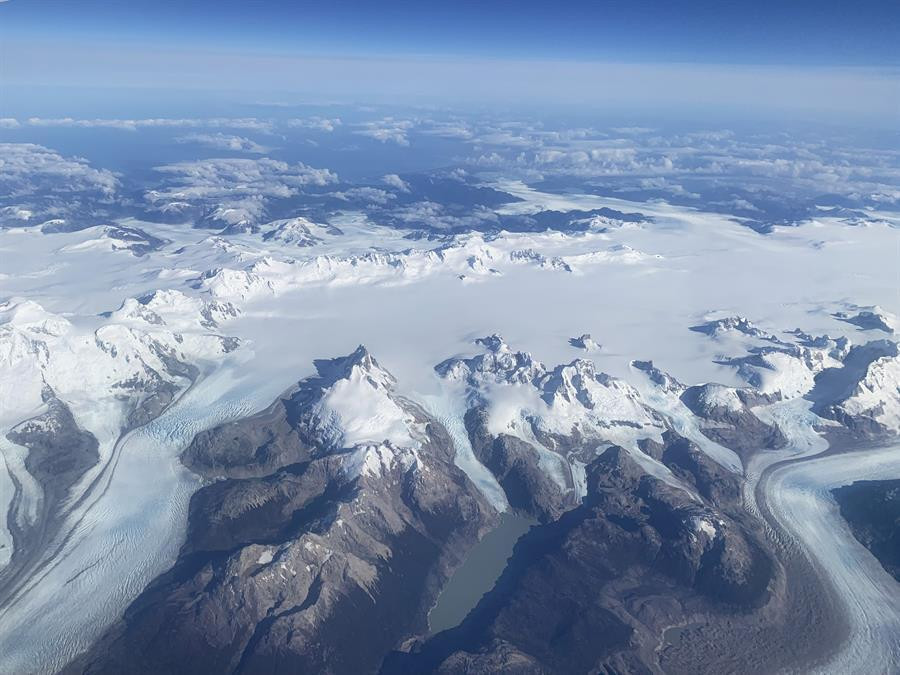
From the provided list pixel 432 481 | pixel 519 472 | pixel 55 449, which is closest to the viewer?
pixel 432 481

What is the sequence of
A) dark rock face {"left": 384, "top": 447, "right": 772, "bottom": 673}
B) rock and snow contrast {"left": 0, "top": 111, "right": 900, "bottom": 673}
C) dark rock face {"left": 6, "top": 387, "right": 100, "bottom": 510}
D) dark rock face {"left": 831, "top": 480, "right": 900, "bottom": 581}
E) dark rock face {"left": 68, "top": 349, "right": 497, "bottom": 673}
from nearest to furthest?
dark rock face {"left": 68, "top": 349, "right": 497, "bottom": 673} < dark rock face {"left": 384, "top": 447, "right": 772, "bottom": 673} < rock and snow contrast {"left": 0, "top": 111, "right": 900, "bottom": 673} < dark rock face {"left": 831, "top": 480, "right": 900, "bottom": 581} < dark rock face {"left": 6, "top": 387, "right": 100, "bottom": 510}

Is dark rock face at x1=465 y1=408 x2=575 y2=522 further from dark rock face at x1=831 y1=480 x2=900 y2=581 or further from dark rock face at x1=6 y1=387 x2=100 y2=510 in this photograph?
dark rock face at x1=6 y1=387 x2=100 y2=510

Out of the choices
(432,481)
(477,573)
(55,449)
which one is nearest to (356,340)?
(432,481)

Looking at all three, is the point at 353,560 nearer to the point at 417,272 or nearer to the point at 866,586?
the point at 866,586

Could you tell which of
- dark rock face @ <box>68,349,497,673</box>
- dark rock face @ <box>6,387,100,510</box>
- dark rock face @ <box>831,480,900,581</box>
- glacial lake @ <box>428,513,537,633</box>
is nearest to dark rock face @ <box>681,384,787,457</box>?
dark rock face @ <box>831,480,900,581</box>

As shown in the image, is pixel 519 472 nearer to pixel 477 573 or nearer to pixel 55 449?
pixel 477 573

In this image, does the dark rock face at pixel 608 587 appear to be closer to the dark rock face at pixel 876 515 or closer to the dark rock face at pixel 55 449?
the dark rock face at pixel 876 515
